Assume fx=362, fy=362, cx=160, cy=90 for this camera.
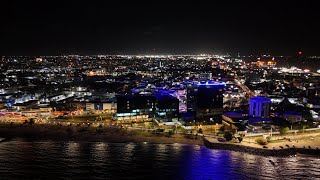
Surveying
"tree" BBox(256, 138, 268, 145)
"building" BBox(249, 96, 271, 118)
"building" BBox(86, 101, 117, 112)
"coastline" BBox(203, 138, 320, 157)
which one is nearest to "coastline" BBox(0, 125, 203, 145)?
"coastline" BBox(203, 138, 320, 157)

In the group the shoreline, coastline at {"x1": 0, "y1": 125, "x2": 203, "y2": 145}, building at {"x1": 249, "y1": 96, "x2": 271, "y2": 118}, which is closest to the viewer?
the shoreline

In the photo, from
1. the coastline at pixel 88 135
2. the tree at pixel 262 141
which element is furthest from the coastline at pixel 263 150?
the coastline at pixel 88 135

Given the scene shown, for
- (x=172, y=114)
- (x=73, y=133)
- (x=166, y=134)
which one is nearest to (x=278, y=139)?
(x=166, y=134)

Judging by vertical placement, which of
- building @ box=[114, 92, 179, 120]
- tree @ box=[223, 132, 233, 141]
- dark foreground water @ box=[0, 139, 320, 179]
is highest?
building @ box=[114, 92, 179, 120]

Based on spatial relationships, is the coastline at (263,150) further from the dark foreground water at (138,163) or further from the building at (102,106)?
the building at (102,106)

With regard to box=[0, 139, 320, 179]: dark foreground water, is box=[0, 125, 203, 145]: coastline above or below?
above

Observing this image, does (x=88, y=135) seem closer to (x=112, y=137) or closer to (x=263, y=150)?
(x=112, y=137)

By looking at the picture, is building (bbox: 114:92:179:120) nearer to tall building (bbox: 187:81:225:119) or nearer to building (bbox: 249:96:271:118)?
tall building (bbox: 187:81:225:119)

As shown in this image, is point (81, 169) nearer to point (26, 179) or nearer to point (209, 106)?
point (26, 179)
